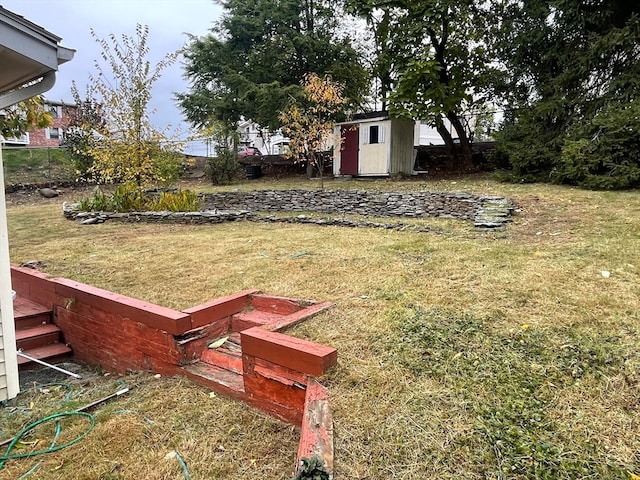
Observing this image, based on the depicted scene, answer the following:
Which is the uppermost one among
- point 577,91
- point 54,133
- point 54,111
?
point 54,133

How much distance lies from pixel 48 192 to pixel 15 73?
14.3 m

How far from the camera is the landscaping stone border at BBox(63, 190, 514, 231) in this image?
24.2ft

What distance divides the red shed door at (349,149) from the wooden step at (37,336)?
38.1ft

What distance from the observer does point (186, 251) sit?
5.72 metres

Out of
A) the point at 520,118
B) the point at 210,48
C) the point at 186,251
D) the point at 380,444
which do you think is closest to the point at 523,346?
the point at 380,444

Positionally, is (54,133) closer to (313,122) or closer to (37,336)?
(313,122)

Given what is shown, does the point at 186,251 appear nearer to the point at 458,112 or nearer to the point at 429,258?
the point at 429,258

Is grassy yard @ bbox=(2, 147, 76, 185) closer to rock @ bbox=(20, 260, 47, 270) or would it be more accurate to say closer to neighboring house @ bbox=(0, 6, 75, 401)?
rock @ bbox=(20, 260, 47, 270)

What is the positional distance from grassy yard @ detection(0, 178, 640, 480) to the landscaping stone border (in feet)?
8.06

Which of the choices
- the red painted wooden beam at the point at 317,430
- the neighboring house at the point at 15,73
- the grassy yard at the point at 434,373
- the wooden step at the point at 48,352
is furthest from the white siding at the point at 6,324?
the red painted wooden beam at the point at 317,430

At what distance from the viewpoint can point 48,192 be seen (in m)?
14.7

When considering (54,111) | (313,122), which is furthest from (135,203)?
(313,122)

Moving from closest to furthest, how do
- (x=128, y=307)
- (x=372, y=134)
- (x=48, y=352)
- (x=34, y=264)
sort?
(x=128, y=307), (x=48, y=352), (x=34, y=264), (x=372, y=134)

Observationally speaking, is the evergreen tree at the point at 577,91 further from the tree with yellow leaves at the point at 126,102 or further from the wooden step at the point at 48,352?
the wooden step at the point at 48,352
